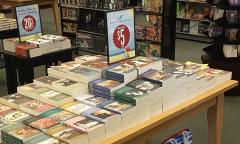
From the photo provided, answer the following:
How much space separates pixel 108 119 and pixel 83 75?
46 cm

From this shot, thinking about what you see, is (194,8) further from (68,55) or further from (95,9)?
(68,55)

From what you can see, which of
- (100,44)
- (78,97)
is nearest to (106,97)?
(78,97)

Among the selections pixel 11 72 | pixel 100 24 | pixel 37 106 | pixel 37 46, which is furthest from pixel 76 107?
pixel 100 24

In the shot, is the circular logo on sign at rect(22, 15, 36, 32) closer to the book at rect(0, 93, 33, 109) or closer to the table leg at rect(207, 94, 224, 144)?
the book at rect(0, 93, 33, 109)

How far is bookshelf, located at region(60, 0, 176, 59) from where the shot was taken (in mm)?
5277

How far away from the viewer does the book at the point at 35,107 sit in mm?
2060

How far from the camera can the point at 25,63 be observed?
363cm

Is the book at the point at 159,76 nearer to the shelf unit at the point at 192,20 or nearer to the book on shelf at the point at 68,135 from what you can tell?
the book on shelf at the point at 68,135

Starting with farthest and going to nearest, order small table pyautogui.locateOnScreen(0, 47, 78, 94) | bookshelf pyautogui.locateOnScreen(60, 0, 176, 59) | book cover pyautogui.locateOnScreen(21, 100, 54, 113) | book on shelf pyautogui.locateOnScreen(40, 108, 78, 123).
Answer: bookshelf pyautogui.locateOnScreen(60, 0, 176, 59), small table pyautogui.locateOnScreen(0, 47, 78, 94), book cover pyautogui.locateOnScreen(21, 100, 54, 113), book on shelf pyautogui.locateOnScreen(40, 108, 78, 123)

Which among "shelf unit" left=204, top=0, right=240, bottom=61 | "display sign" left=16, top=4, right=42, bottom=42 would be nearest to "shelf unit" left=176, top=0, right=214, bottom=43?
"shelf unit" left=204, top=0, right=240, bottom=61

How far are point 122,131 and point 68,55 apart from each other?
2036mm

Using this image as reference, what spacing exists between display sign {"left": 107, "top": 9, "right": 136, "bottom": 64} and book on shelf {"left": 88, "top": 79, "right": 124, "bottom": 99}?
0.82 feet

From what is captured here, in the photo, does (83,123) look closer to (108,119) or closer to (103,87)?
(108,119)

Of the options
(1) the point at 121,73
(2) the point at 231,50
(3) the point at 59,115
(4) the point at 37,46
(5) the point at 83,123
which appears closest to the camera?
(5) the point at 83,123
